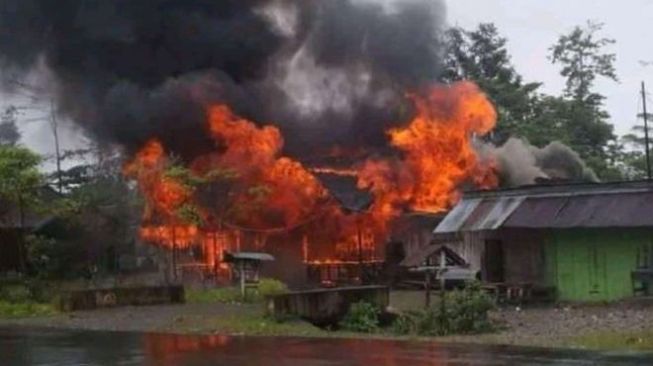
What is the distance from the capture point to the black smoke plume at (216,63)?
3962 cm

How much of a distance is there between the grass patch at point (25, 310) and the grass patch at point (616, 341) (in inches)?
663

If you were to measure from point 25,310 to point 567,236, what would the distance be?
52.4 ft

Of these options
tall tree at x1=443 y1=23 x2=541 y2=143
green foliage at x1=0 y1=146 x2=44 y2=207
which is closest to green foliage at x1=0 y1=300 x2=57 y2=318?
green foliage at x1=0 y1=146 x2=44 y2=207

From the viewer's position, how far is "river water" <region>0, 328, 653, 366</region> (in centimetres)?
1482

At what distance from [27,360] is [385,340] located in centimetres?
636

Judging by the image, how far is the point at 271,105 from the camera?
4172cm

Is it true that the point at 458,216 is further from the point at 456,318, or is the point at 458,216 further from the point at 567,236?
the point at 456,318

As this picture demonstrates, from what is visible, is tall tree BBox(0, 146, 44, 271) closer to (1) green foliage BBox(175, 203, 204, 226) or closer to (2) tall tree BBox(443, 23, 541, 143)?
(1) green foliage BBox(175, 203, 204, 226)

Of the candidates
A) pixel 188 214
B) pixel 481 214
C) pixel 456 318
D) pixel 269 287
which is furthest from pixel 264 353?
pixel 188 214

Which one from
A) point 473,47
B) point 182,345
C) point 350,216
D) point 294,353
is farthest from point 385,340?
point 473,47

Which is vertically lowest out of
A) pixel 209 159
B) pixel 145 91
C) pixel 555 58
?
pixel 209 159

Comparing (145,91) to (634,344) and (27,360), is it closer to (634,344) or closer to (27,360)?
(27,360)

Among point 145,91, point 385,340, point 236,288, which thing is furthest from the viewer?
Answer: point 145,91

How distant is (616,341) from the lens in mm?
16859
